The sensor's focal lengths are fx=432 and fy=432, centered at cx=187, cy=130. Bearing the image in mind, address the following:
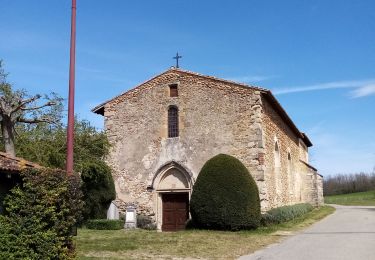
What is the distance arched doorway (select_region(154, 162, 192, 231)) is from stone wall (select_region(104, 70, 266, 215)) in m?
0.36

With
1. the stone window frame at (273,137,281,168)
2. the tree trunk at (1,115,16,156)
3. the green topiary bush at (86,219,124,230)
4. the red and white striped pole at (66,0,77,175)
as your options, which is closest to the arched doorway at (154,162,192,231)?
the green topiary bush at (86,219,124,230)

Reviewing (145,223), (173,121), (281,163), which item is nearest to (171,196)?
(145,223)

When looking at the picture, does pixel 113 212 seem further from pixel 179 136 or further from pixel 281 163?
pixel 281 163

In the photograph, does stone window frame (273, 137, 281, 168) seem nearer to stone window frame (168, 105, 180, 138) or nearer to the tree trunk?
stone window frame (168, 105, 180, 138)

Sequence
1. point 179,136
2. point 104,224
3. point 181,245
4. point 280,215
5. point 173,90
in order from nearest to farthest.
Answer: point 181,245 → point 104,224 → point 280,215 → point 179,136 → point 173,90

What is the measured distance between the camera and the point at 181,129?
70.7 ft

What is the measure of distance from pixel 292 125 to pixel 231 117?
9655 millimetres

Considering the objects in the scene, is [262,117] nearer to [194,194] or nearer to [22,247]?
[194,194]

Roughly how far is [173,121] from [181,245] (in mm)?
9354

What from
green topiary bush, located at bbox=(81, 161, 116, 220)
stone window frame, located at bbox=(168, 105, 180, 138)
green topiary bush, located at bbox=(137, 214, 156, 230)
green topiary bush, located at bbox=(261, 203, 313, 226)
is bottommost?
green topiary bush, located at bbox=(137, 214, 156, 230)

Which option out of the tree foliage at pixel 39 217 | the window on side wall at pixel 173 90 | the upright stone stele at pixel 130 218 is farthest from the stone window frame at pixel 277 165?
the tree foliage at pixel 39 217

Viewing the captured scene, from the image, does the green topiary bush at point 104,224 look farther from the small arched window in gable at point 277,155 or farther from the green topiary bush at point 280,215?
the small arched window in gable at point 277,155

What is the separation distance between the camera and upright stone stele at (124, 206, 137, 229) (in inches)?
819

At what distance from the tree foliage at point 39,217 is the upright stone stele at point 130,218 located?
459 inches
